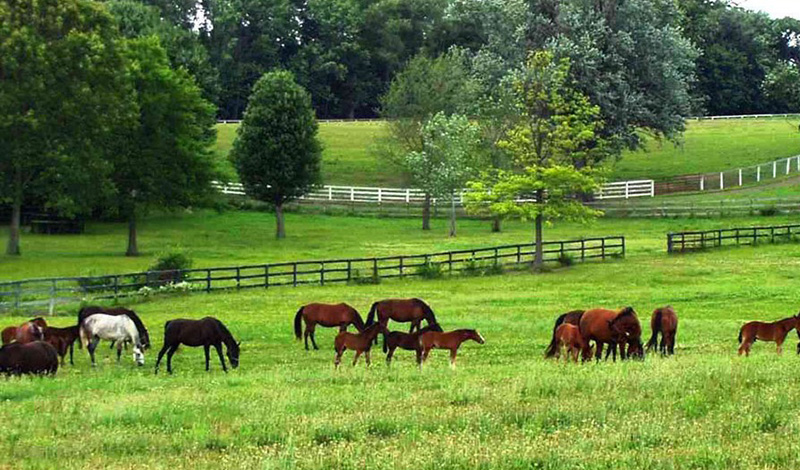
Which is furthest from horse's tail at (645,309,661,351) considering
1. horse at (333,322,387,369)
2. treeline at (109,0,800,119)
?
treeline at (109,0,800,119)

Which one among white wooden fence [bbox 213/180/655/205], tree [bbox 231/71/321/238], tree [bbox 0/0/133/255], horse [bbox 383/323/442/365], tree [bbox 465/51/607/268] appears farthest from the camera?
white wooden fence [bbox 213/180/655/205]

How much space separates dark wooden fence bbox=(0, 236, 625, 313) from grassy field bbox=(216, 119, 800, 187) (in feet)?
90.8

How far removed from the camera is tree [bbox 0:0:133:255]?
157 ft

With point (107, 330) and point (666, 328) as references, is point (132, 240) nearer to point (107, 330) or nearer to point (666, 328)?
point (107, 330)

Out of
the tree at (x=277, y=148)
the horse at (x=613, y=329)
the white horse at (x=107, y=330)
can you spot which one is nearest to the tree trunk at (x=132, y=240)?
the tree at (x=277, y=148)

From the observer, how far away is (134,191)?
177 feet

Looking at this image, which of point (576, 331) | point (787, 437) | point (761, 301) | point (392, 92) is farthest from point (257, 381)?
point (392, 92)

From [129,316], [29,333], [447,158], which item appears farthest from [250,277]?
[447,158]

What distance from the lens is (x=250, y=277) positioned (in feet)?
123

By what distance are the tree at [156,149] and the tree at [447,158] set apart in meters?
13.6

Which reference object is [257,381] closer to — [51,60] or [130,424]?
[130,424]

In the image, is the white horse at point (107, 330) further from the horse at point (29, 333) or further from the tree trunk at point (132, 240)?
the tree trunk at point (132, 240)

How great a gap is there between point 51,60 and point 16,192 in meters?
6.16

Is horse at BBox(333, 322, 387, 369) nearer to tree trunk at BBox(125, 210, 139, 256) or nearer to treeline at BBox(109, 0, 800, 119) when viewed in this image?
tree trunk at BBox(125, 210, 139, 256)
